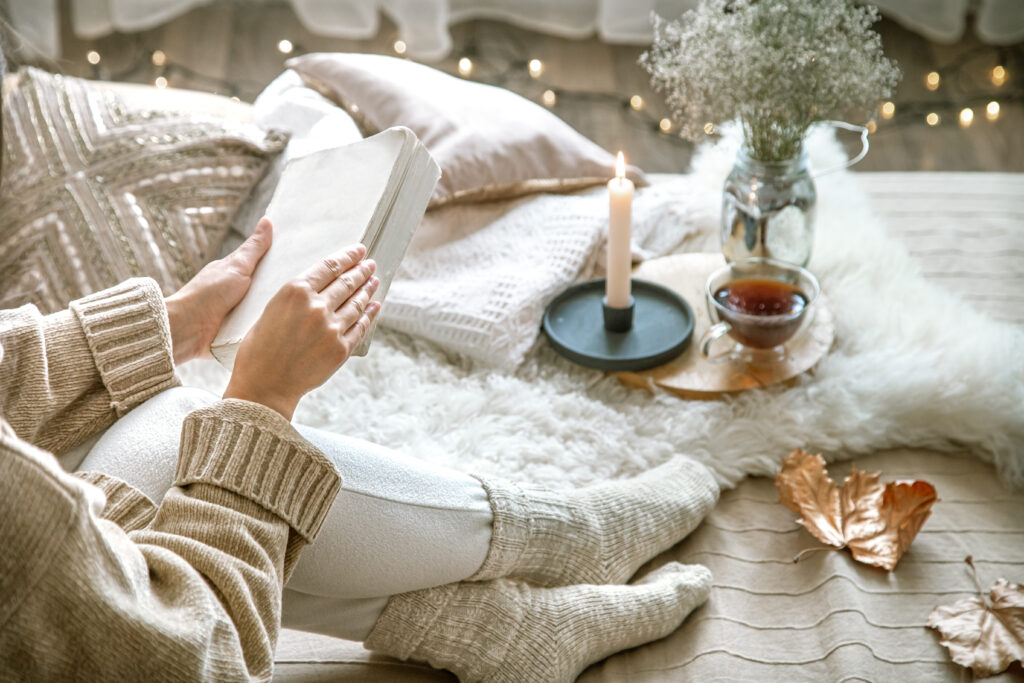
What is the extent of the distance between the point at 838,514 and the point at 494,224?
657 millimetres

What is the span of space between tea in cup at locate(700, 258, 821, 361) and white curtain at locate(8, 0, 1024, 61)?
1.24m

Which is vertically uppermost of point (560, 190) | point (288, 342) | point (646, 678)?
point (288, 342)

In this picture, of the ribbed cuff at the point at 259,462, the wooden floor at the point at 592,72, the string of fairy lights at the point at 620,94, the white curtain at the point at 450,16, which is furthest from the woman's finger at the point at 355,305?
the white curtain at the point at 450,16

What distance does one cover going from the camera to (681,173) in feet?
6.79

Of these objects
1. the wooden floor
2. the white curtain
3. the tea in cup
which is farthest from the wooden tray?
the white curtain

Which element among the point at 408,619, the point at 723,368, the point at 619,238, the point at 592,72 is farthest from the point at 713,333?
the point at 592,72

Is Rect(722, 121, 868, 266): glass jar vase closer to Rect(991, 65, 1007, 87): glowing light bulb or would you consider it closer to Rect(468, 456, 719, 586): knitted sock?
Rect(468, 456, 719, 586): knitted sock

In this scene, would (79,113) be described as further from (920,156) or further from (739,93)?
(920,156)

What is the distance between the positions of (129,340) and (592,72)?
1.78 m

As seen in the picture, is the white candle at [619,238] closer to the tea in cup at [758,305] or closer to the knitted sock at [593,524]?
the tea in cup at [758,305]

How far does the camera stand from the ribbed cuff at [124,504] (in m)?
0.73

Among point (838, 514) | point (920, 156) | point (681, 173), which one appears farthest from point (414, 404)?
point (920, 156)

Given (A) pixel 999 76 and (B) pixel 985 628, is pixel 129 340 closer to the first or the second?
(B) pixel 985 628

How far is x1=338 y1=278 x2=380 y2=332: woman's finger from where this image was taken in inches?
31.3
